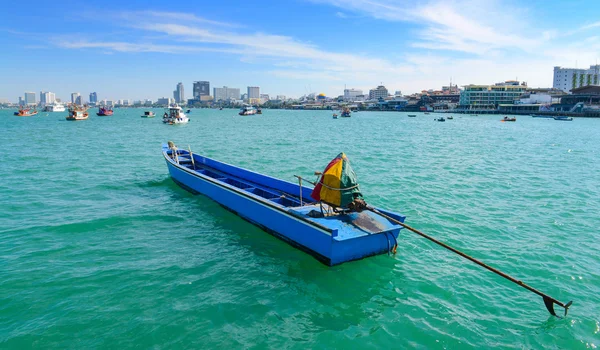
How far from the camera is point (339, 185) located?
9766 mm

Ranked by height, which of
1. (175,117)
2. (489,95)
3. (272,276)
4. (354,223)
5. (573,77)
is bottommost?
(272,276)

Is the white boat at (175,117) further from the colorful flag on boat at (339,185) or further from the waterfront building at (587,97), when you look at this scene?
the waterfront building at (587,97)

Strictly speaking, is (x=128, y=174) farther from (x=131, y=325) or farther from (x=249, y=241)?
(x=131, y=325)

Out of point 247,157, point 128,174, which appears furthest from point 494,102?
point 128,174

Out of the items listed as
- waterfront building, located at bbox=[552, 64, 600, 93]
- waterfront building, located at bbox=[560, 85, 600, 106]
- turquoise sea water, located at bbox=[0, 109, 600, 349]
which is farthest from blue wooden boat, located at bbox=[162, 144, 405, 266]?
waterfront building, located at bbox=[552, 64, 600, 93]

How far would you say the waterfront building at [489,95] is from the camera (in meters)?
147

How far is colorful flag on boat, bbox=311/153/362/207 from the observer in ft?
32.1

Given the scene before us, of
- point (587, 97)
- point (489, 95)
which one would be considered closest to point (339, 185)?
point (587, 97)

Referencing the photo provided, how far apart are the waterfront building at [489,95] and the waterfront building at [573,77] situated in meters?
32.8

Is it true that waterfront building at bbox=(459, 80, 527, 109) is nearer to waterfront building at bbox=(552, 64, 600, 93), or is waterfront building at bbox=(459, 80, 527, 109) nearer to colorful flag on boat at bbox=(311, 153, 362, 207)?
waterfront building at bbox=(552, 64, 600, 93)

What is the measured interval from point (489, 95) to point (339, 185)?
160 meters

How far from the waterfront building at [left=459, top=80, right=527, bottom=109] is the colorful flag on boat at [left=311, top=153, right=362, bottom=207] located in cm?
15319

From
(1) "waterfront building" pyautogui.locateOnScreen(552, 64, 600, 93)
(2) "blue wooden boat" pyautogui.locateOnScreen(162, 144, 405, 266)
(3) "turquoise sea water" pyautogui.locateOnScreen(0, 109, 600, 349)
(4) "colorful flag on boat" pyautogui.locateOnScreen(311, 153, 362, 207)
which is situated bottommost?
(3) "turquoise sea water" pyautogui.locateOnScreen(0, 109, 600, 349)

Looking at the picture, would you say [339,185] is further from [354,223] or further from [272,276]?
[272,276]
